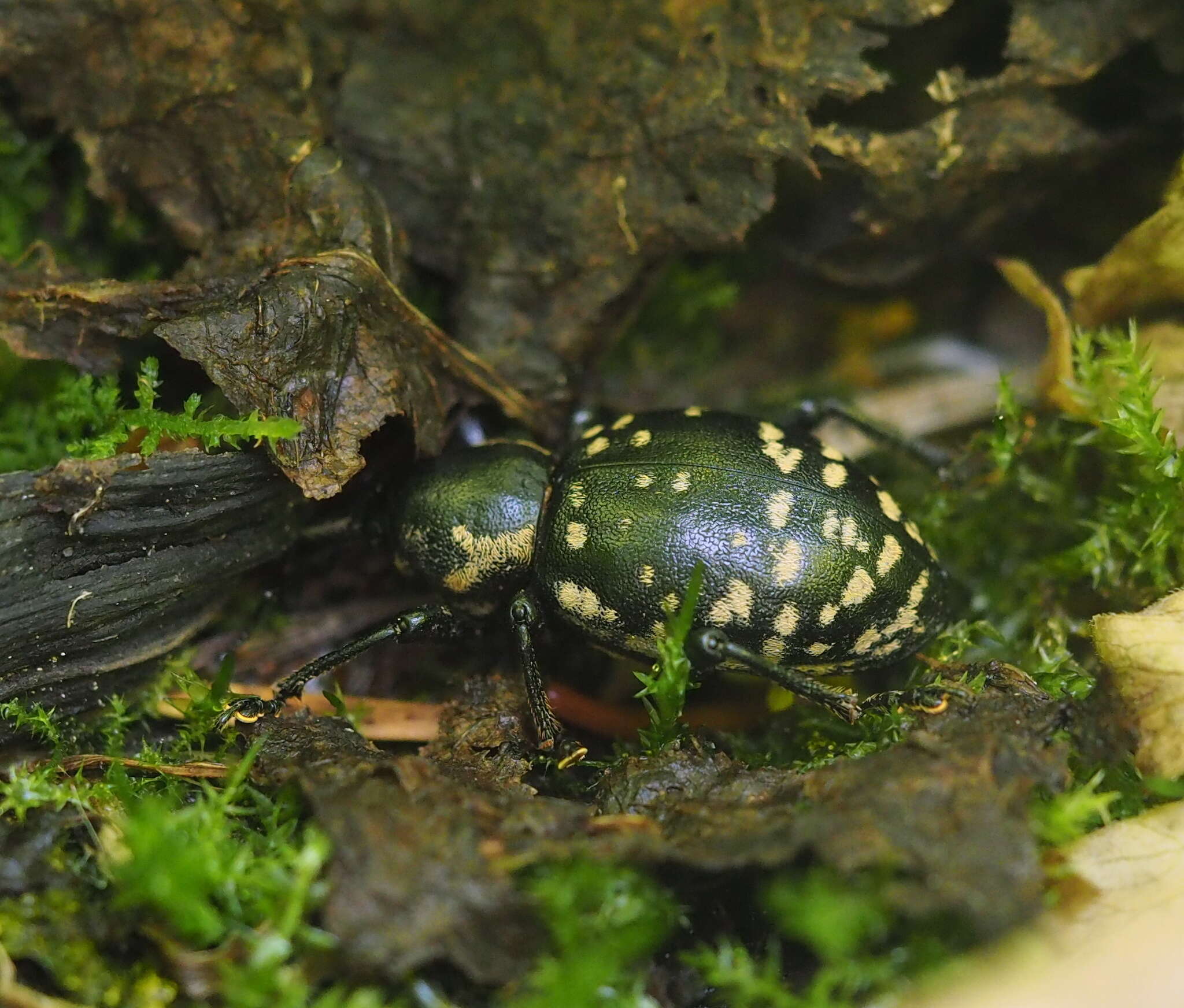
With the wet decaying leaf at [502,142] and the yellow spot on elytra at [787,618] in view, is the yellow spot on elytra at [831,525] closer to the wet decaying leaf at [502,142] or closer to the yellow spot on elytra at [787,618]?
the yellow spot on elytra at [787,618]

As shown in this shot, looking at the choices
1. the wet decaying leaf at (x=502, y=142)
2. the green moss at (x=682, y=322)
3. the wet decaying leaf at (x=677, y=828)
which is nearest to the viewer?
the wet decaying leaf at (x=677, y=828)

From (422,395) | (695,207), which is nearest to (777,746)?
(422,395)

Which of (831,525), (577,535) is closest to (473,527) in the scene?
(577,535)

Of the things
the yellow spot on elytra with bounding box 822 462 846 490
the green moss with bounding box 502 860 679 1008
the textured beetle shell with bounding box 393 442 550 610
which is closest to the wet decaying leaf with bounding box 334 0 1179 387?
the textured beetle shell with bounding box 393 442 550 610

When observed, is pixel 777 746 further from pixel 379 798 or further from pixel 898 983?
pixel 379 798

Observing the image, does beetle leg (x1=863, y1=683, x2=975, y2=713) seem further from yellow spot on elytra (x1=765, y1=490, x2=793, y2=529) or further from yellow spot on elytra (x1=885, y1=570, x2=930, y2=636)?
yellow spot on elytra (x1=765, y1=490, x2=793, y2=529)

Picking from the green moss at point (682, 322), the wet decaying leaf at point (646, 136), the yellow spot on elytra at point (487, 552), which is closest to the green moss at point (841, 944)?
the yellow spot on elytra at point (487, 552)

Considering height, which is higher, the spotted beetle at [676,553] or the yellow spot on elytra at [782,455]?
the yellow spot on elytra at [782,455]
